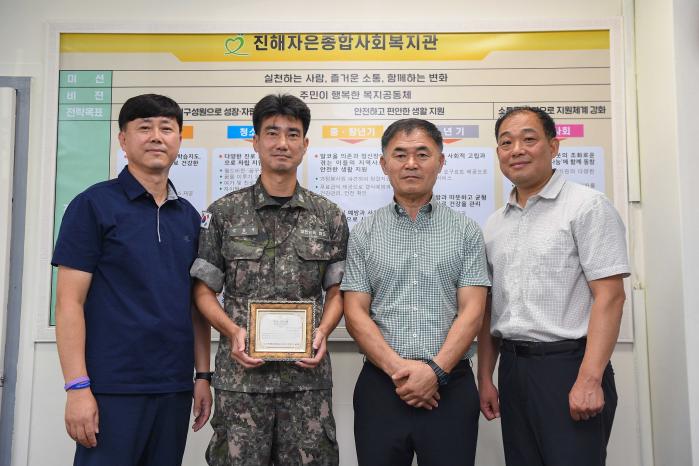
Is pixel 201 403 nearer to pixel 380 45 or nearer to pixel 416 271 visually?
pixel 416 271

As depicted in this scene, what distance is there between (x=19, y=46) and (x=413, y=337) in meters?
2.53

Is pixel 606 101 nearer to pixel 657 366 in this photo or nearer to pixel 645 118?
pixel 645 118

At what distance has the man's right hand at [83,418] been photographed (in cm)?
163

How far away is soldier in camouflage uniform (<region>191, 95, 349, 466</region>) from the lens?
5.88 feet

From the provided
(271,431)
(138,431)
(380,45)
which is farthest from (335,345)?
(380,45)

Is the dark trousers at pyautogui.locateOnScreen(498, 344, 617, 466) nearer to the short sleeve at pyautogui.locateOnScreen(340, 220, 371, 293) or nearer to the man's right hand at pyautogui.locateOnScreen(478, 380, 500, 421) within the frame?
the man's right hand at pyautogui.locateOnScreen(478, 380, 500, 421)

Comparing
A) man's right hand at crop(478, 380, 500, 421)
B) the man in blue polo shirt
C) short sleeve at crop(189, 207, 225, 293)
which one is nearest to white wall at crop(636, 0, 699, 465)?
man's right hand at crop(478, 380, 500, 421)

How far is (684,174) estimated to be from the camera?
85.2 inches

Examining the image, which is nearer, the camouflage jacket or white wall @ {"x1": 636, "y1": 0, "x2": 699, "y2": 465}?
the camouflage jacket

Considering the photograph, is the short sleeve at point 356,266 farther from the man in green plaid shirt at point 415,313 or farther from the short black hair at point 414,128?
the short black hair at point 414,128

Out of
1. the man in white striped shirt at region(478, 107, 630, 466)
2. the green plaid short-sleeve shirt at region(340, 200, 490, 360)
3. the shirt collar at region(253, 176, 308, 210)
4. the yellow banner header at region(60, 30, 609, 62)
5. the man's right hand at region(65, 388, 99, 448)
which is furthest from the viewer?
the yellow banner header at region(60, 30, 609, 62)

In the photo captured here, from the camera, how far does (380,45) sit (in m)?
2.67

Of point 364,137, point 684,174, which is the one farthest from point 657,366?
point 364,137

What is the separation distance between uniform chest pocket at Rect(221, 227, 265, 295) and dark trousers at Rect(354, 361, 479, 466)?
0.58 metres
